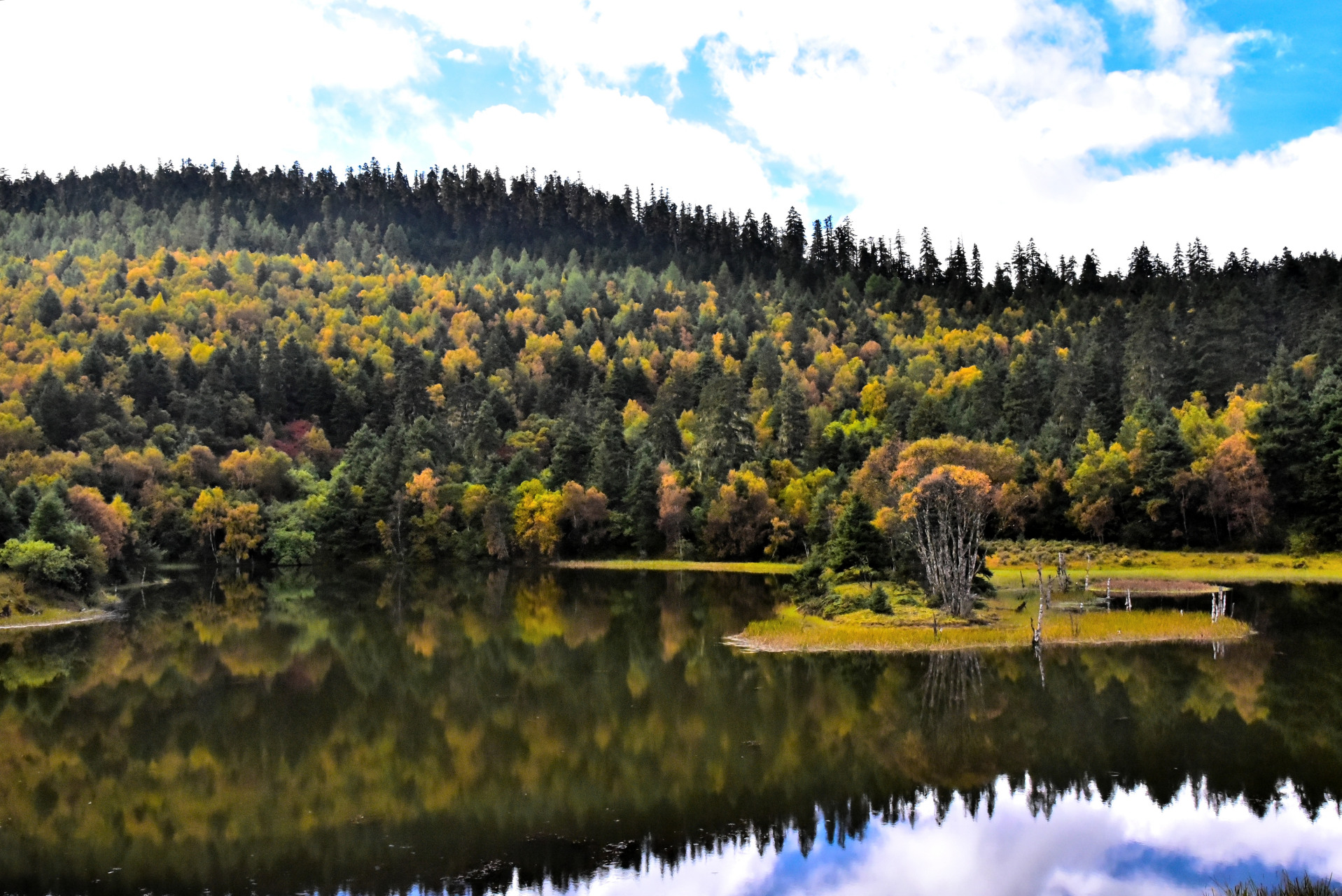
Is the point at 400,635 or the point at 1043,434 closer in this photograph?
the point at 400,635

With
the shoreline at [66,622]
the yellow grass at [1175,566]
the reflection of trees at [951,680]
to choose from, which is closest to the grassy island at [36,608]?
the shoreline at [66,622]

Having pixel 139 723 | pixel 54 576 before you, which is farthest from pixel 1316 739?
pixel 54 576

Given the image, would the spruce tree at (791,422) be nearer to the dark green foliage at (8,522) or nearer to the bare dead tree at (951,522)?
the bare dead tree at (951,522)

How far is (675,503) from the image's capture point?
10925 cm

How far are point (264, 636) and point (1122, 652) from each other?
42904 millimetres

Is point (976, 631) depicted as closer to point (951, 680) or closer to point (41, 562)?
point (951, 680)

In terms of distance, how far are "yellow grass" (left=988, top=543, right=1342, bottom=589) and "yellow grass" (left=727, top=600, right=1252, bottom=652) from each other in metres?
21.3

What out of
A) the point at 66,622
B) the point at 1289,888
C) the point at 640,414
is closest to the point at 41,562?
the point at 66,622

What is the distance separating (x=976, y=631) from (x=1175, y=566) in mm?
43181

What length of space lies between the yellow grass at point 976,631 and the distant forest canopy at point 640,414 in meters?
6.87

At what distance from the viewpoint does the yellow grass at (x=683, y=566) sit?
315ft

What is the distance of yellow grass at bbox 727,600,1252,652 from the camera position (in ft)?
158

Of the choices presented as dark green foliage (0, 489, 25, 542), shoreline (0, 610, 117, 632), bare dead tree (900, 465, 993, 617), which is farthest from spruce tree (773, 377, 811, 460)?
dark green foliage (0, 489, 25, 542)

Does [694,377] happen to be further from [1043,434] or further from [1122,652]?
[1122,652]
